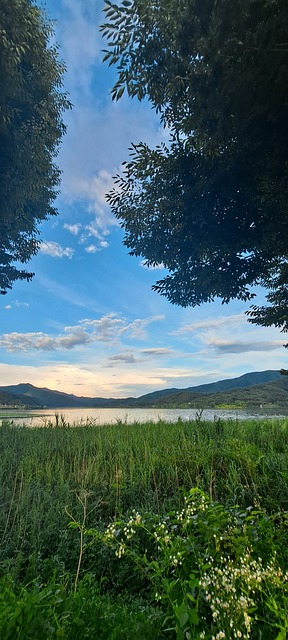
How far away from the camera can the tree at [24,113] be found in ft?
34.0

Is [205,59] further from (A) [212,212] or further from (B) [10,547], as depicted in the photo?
(B) [10,547]

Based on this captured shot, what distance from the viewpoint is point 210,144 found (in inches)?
360

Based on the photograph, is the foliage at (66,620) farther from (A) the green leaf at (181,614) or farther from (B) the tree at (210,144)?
(B) the tree at (210,144)

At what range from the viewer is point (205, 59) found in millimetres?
7184

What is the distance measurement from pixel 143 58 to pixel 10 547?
10.6m

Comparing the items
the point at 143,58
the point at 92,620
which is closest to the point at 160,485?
the point at 92,620

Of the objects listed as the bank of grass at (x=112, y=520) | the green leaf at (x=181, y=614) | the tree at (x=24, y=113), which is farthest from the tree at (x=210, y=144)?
the green leaf at (x=181, y=614)

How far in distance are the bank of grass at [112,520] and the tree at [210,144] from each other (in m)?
6.27

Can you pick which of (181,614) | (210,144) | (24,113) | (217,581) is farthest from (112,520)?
(24,113)

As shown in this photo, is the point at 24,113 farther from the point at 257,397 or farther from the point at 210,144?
the point at 257,397

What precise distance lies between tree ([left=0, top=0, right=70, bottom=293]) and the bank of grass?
10608 mm

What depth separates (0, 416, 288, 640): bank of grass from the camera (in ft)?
7.17

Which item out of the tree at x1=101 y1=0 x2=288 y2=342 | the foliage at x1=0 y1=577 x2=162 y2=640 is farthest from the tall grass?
the tree at x1=101 y1=0 x2=288 y2=342

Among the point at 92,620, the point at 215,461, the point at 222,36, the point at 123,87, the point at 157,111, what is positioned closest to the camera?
the point at 92,620
